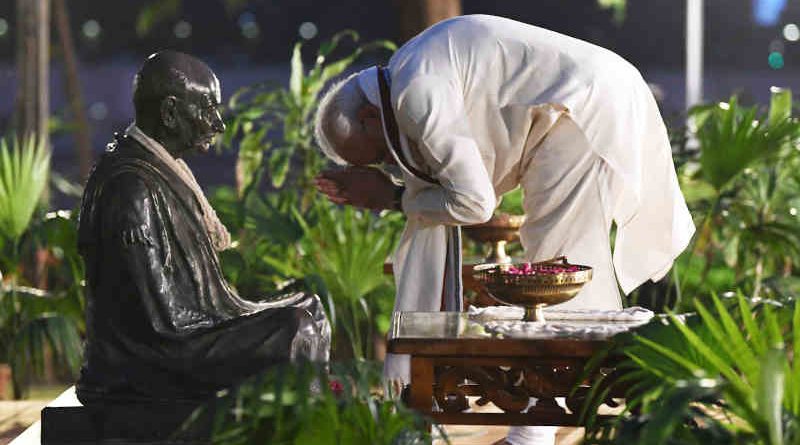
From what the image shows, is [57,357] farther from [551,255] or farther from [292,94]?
[551,255]

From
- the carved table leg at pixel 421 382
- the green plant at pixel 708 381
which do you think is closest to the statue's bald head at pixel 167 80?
the carved table leg at pixel 421 382

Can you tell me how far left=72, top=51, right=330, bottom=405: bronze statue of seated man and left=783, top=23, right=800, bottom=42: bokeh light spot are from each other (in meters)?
7.23

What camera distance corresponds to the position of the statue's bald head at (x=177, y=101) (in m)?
3.31

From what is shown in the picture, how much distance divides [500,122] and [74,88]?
7.24 m

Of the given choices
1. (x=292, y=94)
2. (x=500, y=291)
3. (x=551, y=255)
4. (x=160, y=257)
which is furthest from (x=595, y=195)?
(x=292, y=94)

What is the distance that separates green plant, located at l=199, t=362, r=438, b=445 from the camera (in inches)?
114

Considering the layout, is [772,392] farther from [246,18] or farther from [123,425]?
[246,18]

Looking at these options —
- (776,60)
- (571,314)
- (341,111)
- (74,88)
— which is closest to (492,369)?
(571,314)

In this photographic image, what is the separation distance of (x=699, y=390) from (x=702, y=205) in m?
4.11

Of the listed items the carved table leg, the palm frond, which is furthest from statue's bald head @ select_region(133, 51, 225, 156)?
the palm frond

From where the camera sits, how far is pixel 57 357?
5.80 m

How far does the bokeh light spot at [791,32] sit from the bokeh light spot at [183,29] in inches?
172

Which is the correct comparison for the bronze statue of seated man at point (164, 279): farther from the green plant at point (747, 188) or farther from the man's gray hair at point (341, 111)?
the green plant at point (747, 188)

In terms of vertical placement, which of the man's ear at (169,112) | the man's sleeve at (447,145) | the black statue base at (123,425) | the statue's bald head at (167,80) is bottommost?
the black statue base at (123,425)
